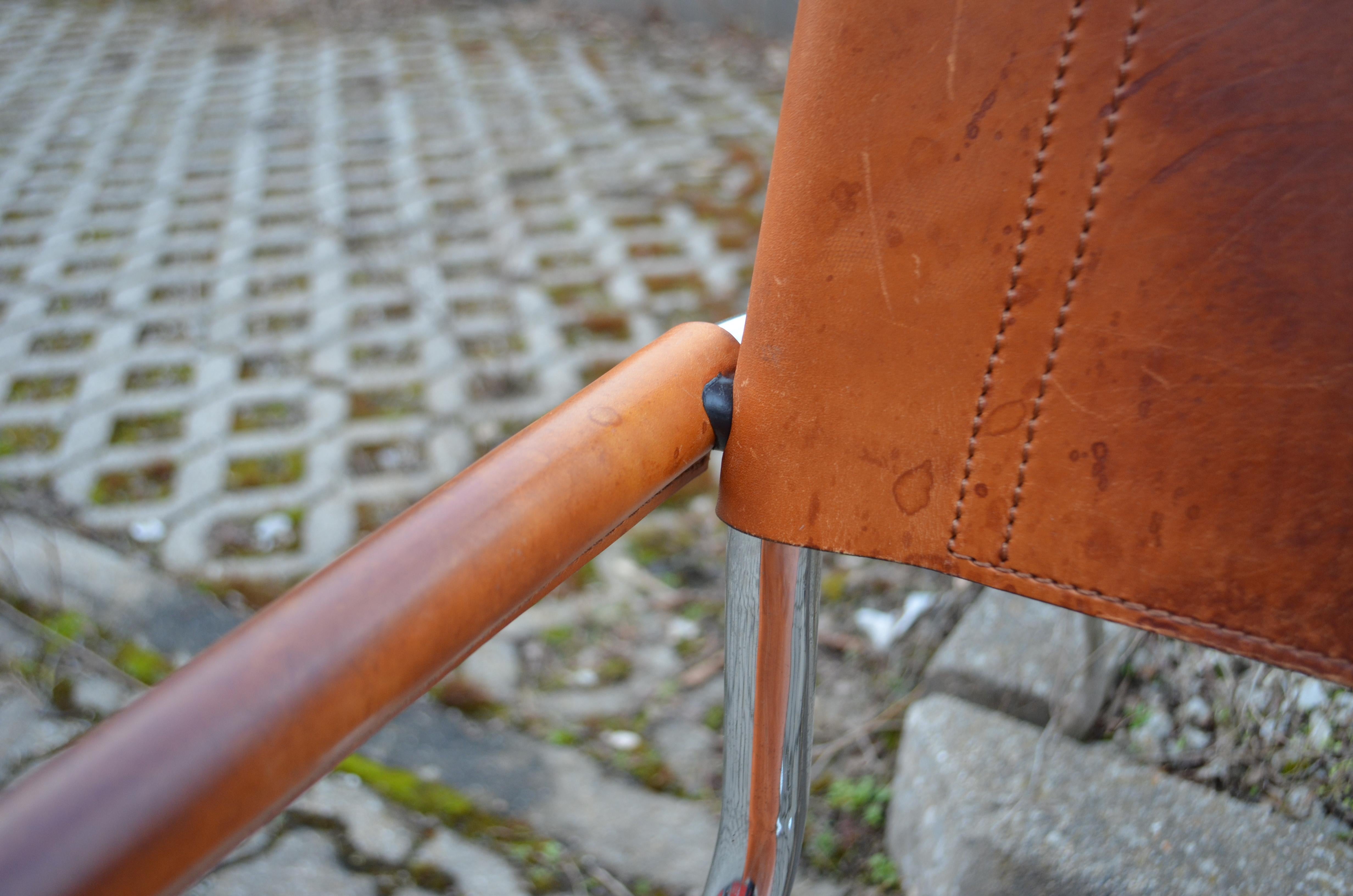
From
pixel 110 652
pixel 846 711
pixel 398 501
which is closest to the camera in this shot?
pixel 846 711

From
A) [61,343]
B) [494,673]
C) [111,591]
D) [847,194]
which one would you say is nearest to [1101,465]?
[847,194]

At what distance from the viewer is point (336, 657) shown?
36cm

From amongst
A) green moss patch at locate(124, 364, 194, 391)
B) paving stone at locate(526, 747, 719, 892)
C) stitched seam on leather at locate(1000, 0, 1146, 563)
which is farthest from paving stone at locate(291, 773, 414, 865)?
green moss patch at locate(124, 364, 194, 391)

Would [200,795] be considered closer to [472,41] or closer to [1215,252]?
[1215,252]

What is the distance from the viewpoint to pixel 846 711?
1599 millimetres

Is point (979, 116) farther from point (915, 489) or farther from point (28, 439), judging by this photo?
point (28, 439)

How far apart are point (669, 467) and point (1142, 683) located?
1.09m

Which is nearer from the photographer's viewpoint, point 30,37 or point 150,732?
point 150,732

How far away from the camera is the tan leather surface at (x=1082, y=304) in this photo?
0.40m

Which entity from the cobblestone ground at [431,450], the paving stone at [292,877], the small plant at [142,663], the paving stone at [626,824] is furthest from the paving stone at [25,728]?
the paving stone at [626,824]

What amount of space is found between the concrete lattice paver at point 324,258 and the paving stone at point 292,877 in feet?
2.26

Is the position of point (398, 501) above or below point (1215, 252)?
below

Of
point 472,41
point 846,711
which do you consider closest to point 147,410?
point 846,711

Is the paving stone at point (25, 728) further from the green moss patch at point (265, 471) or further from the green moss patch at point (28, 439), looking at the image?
the green moss patch at point (28, 439)
